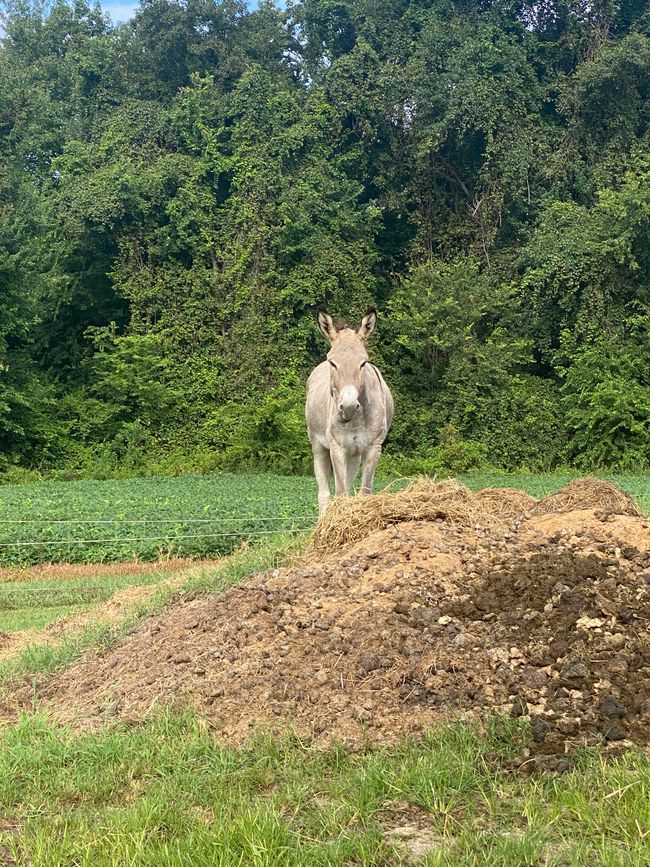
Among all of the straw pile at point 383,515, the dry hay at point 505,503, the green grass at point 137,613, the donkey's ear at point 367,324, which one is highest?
the donkey's ear at point 367,324

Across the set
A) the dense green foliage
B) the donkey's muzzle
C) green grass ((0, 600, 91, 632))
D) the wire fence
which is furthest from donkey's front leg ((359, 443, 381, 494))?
the dense green foliage

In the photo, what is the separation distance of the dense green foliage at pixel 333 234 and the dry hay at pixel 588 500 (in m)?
18.9

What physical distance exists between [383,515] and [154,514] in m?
9.24

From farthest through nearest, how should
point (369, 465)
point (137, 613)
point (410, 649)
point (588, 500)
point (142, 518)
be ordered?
point (142, 518)
point (369, 465)
point (588, 500)
point (137, 613)
point (410, 649)

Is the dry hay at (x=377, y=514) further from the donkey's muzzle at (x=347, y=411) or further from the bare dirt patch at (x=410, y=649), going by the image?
the donkey's muzzle at (x=347, y=411)

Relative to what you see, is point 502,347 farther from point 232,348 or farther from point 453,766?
point 453,766

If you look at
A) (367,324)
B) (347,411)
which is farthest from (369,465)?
(367,324)

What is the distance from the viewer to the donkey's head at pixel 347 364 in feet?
31.4

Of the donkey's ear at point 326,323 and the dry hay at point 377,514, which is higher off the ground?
the donkey's ear at point 326,323

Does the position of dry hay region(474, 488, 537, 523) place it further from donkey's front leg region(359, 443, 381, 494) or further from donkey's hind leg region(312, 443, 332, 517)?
donkey's hind leg region(312, 443, 332, 517)

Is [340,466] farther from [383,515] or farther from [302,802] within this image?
[302,802]

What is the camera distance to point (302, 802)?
13.3ft

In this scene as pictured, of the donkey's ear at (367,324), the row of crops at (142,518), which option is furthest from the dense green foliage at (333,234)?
the donkey's ear at (367,324)

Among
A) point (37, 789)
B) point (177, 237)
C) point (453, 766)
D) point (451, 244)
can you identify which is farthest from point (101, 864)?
point (451, 244)
